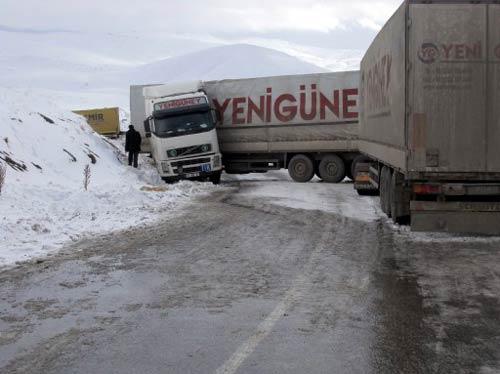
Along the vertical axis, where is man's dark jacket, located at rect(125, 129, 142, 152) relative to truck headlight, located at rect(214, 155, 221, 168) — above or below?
above

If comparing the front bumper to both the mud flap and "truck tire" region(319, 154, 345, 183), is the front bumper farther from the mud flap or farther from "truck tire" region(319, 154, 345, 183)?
the mud flap

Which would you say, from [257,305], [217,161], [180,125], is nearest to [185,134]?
[180,125]

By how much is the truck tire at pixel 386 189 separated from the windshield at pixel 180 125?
9.66 metres

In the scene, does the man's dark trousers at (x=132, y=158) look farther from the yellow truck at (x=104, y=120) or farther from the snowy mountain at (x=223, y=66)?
the snowy mountain at (x=223, y=66)

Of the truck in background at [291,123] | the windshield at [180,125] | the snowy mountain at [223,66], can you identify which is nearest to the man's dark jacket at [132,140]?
the windshield at [180,125]

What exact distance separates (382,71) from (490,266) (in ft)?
16.7

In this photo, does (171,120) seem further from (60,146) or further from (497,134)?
(497,134)

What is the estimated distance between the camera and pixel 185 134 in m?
22.0

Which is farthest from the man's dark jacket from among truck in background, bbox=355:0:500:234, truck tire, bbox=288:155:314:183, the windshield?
truck in background, bbox=355:0:500:234

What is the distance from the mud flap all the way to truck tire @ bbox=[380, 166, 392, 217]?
222 cm

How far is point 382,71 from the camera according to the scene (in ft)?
39.7

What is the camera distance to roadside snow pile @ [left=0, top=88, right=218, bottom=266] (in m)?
10.7

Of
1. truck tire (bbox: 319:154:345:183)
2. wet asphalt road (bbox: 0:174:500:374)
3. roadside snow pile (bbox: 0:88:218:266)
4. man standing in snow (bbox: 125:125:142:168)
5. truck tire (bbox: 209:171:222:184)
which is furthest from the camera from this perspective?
man standing in snow (bbox: 125:125:142:168)

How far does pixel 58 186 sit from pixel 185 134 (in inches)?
220
